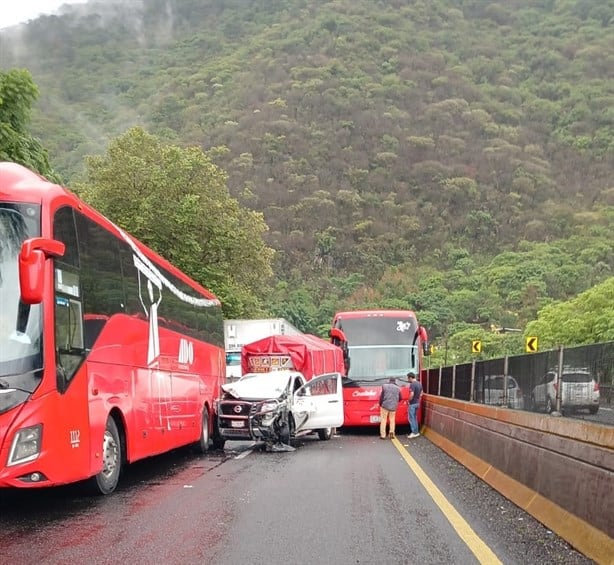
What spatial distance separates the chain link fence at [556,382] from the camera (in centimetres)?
714

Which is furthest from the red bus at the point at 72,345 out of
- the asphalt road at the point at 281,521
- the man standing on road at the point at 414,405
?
the man standing on road at the point at 414,405

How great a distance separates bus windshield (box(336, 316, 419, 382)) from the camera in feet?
72.4

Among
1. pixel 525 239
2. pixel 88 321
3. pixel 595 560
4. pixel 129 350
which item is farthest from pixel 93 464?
pixel 525 239

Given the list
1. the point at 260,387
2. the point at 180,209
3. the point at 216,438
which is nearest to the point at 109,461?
the point at 260,387

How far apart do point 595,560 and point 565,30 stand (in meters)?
188

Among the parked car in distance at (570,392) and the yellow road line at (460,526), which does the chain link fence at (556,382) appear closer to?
the parked car in distance at (570,392)

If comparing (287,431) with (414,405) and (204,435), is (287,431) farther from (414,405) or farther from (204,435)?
(414,405)

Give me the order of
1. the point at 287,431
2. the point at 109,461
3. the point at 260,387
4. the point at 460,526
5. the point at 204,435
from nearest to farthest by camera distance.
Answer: the point at 460,526
the point at 109,461
the point at 204,435
the point at 287,431
the point at 260,387

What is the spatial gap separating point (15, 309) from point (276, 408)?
863cm

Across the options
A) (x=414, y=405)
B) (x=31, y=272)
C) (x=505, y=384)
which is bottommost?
(x=414, y=405)

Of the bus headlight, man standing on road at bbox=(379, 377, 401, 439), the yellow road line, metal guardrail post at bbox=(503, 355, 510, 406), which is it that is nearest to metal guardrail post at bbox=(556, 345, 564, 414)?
the yellow road line

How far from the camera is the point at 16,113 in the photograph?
1530cm

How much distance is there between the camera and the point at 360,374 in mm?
22000

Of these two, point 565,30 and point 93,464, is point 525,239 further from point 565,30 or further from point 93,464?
point 93,464
